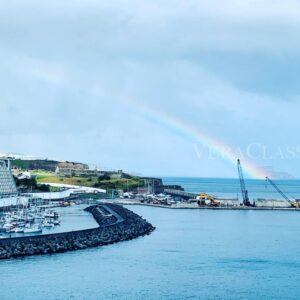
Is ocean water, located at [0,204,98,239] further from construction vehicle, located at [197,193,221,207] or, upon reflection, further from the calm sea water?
construction vehicle, located at [197,193,221,207]

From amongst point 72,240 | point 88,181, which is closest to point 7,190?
point 72,240

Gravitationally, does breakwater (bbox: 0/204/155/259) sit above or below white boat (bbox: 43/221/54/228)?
below

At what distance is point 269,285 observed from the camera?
23281 millimetres

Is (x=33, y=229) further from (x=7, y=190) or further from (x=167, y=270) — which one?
(x=7, y=190)

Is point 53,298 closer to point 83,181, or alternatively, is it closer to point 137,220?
point 137,220

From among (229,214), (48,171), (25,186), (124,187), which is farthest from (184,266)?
(48,171)

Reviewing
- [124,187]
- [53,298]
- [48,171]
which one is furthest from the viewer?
[48,171]

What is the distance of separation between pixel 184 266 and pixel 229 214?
106 ft

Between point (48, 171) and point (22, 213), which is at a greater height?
point (48, 171)

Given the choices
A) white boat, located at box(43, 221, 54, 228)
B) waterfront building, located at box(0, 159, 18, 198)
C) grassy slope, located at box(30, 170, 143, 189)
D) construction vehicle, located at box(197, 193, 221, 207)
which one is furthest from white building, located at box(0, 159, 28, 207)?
grassy slope, located at box(30, 170, 143, 189)

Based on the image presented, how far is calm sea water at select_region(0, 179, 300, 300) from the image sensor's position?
850 inches

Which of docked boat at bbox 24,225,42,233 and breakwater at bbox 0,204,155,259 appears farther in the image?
docked boat at bbox 24,225,42,233

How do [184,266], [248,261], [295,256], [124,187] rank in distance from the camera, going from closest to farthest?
[184,266] → [248,261] → [295,256] → [124,187]

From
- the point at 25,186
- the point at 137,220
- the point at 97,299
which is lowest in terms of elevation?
the point at 97,299
